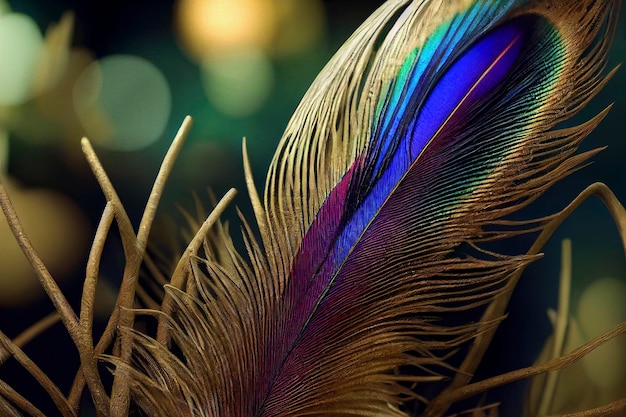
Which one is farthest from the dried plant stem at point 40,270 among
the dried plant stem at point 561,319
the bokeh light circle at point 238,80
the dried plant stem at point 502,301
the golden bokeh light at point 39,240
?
the dried plant stem at point 561,319

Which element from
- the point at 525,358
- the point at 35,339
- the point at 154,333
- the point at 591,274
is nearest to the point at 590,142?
the point at 591,274

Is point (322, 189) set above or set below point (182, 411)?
above

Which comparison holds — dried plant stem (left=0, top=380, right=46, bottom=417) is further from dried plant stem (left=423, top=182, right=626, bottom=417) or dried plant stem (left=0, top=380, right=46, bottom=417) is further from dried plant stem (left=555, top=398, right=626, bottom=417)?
dried plant stem (left=555, top=398, right=626, bottom=417)

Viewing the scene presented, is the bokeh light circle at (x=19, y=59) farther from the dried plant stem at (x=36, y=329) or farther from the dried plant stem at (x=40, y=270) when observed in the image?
the dried plant stem at (x=36, y=329)

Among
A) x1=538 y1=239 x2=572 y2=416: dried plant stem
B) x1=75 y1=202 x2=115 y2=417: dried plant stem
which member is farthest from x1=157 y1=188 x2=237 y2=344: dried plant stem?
x1=538 y1=239 x2=572 y2=416: dried plant stem

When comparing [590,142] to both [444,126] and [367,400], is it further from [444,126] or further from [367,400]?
[367,400]

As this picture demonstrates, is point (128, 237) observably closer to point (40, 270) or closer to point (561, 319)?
point (40, 270)
